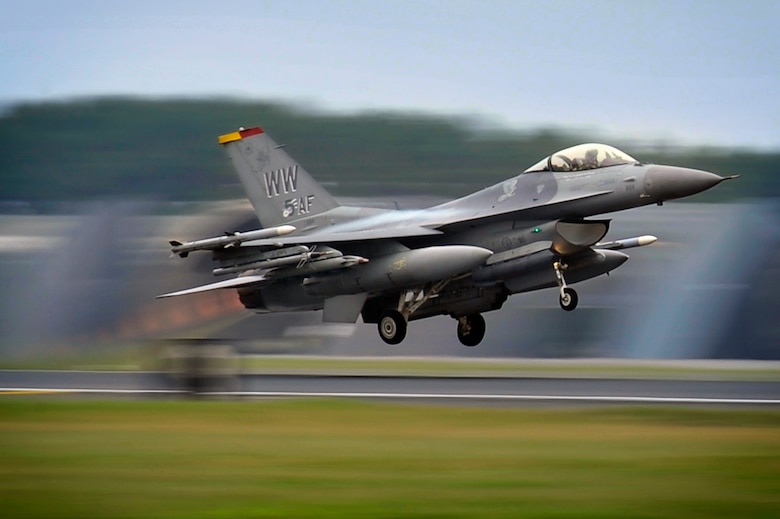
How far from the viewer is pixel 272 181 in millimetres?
23953

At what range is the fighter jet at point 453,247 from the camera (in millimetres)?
19844

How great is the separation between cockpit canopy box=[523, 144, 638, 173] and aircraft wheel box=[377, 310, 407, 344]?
3.77 m

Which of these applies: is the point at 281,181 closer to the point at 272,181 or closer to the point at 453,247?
the point at 272,181

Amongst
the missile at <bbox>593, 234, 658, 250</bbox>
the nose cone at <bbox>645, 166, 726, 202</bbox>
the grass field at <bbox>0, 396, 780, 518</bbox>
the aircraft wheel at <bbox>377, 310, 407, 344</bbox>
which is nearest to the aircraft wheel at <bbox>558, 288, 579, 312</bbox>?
the missile at <bbox>593, 234, 658, 250</bbox>

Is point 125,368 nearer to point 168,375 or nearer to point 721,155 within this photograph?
point 168,375

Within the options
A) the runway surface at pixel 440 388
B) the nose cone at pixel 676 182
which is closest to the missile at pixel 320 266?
the runway surface at pixel 440 388

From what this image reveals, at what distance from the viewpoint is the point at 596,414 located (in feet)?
46.1

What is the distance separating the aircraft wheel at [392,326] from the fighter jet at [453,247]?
0.02m

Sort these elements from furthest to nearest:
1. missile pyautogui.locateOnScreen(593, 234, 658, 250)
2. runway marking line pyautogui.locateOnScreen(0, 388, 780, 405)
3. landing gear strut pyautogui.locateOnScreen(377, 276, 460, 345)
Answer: landing gear strut pyautogui.locateOnScreen(377, 276, 460, 345), missile pyautogui.locateOnScreen(593, 234, 658, 250), runway marking line pyautogui.locateOnScreen(0, 388, 780, 405)

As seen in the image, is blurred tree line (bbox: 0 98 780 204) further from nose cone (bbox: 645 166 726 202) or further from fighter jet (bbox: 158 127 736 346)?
nose cone (bbox: 645 166 726 202)

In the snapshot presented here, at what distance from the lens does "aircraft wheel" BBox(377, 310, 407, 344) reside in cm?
2158

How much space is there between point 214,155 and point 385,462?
71.6 feet

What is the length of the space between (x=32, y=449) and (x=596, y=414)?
6.48m

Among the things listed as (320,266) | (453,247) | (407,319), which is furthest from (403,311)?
(453,247)
